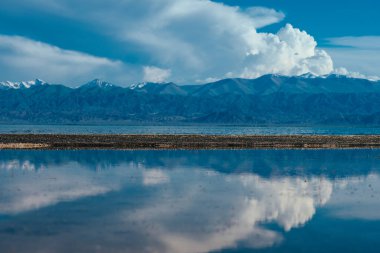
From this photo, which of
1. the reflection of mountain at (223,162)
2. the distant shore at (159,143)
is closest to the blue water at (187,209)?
the reflection of mountain at (223,162)

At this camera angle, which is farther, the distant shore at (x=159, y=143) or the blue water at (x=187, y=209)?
the distant shore at (x=159, y=143)

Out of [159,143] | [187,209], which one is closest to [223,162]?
[187,209]

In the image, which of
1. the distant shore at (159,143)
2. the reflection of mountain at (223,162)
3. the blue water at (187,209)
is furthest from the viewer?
the distant shore at (159,143)

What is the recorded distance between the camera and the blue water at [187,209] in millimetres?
19609

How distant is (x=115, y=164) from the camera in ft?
155

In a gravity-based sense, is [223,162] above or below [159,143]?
below

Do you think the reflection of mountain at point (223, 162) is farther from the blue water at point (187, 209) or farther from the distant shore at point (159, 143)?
the distant shore at point (159, 143)

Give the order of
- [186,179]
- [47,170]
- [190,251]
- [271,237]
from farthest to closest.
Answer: [47,170] → [186,179] → [271,237] → [190,251]

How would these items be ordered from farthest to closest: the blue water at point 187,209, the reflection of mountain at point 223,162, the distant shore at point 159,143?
1. the distant shore at point 159,143
2. the reflection of mountain at point 223,162
3. the blue water at point 187,209

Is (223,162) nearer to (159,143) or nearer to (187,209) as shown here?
(187,209)

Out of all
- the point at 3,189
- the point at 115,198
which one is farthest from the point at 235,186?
the point at 3,189

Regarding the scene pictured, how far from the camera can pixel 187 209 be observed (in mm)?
25609

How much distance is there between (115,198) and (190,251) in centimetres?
1084

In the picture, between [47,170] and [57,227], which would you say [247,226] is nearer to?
[57,227]
